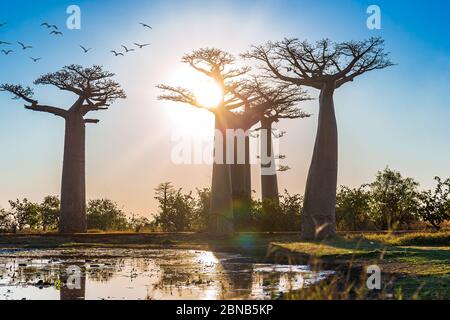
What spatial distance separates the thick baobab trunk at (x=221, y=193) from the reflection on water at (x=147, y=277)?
12.6 meters

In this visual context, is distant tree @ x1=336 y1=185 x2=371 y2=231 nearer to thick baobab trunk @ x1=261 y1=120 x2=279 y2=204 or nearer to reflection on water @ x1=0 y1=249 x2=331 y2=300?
thick baobab trunk @ x1=261 y1=120 x2=279 y2=204

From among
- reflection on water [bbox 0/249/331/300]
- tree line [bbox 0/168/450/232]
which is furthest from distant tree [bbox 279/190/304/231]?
reflection on water [bbox 0/249/331/300]

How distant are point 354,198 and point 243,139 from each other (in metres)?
5.81

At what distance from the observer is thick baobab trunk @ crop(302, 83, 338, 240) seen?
24.8m

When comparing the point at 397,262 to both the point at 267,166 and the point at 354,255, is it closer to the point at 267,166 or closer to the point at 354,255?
the point at 354,255

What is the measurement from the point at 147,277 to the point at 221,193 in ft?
62.3

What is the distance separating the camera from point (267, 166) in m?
38.4

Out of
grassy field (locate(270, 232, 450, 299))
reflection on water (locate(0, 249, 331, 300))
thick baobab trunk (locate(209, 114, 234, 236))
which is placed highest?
thick baobab trunk (locate(209, 114, 234, 236))

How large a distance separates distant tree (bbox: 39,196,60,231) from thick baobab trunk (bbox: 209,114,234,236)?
1330cm

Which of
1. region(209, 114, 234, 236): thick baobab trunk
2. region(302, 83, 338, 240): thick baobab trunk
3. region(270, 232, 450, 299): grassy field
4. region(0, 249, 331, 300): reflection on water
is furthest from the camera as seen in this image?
region(209, 114, 234, 236): thick baobab trunk

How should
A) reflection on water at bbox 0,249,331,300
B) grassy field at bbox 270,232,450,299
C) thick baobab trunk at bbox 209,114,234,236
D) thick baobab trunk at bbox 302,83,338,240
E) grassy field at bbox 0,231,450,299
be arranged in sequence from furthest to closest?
thick baobab trunk at bbox 209,114,234,236
thick baobab trunk at bbox 302,83,338,240
reflection on water at bbox 0,249,331,300
grassy field at bbox 270,232,450,299
grassy field at bbox 0,231,450,299

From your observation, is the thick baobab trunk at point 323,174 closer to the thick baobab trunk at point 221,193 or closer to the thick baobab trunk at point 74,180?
the thick baobab trunk at point 221,193
